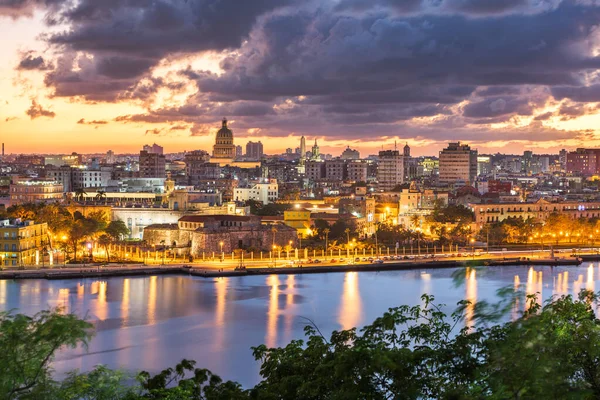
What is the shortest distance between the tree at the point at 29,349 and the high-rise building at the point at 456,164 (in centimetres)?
5393

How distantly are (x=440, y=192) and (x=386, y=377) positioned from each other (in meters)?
34.4

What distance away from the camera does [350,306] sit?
18.7 meters

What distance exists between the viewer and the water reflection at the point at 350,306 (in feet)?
55.3

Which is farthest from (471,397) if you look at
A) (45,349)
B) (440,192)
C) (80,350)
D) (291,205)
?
(440,192)

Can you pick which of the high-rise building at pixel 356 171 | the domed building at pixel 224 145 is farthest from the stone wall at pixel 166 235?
the domed building at pixel 224 145

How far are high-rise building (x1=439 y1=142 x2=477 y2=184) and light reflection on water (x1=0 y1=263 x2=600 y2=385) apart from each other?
3335cm

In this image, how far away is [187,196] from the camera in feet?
108

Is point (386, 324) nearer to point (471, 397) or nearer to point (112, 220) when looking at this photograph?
point (471, 397)

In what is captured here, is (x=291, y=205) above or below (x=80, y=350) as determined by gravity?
above

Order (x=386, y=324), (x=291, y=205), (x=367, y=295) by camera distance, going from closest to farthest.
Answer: (x=386, y=324)
(x=367, y=295)
(x=291, y=205)

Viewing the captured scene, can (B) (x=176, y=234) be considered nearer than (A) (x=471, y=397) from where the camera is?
No

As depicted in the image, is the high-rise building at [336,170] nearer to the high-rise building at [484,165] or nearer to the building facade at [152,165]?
the building facade at [152,165]

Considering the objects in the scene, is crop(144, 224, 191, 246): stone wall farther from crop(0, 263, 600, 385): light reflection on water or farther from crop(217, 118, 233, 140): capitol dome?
crop(217, 118, 233, 140): capitol dome

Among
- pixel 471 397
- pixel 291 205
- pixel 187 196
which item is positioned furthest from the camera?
pixel 291 205
